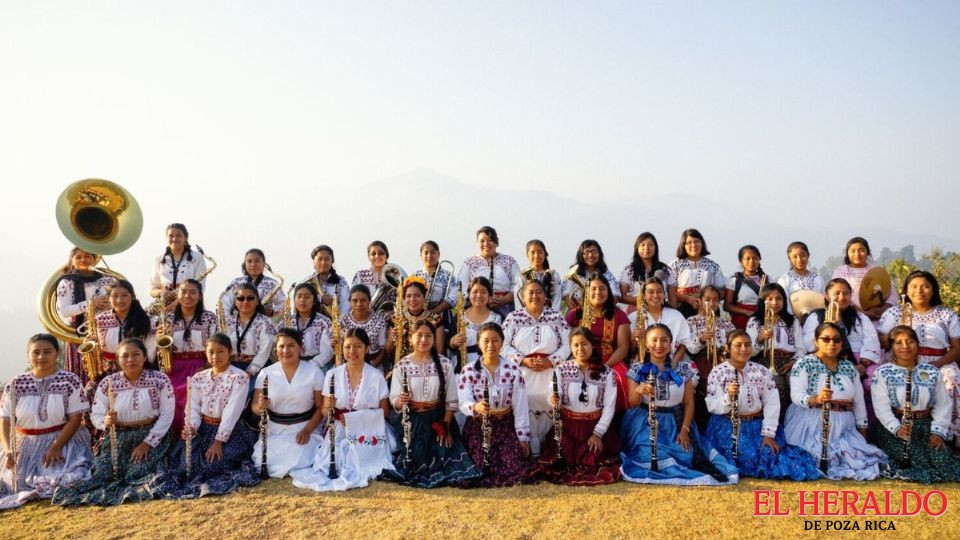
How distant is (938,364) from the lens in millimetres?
6215

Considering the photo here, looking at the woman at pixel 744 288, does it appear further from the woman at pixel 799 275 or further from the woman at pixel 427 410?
the woman at pixel 427 410

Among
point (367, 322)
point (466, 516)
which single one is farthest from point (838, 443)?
point (367, 322)

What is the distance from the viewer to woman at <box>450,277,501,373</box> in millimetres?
6598

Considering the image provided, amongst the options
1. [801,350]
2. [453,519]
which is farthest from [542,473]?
[801,350]

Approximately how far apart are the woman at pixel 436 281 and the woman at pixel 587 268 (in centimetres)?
128

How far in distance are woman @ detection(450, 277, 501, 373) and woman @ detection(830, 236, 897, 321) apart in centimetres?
384

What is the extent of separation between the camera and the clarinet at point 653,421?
5.59 meters

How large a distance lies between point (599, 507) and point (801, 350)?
306 centimetres

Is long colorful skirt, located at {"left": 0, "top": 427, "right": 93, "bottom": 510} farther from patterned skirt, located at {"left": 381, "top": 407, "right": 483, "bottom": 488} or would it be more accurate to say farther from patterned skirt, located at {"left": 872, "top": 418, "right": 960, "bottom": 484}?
patterned skirt, located at {"left": 872, "top": 418, "right": 960, "bottom": 484}

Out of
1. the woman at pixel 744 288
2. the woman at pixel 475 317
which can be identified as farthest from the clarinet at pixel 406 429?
the woman at pixel 744 288

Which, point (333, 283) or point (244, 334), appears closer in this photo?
point (244, 334)

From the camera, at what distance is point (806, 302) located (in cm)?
696

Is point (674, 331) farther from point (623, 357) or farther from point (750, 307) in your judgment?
point (750, 307)

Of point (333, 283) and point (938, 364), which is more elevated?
point (333, 283)
